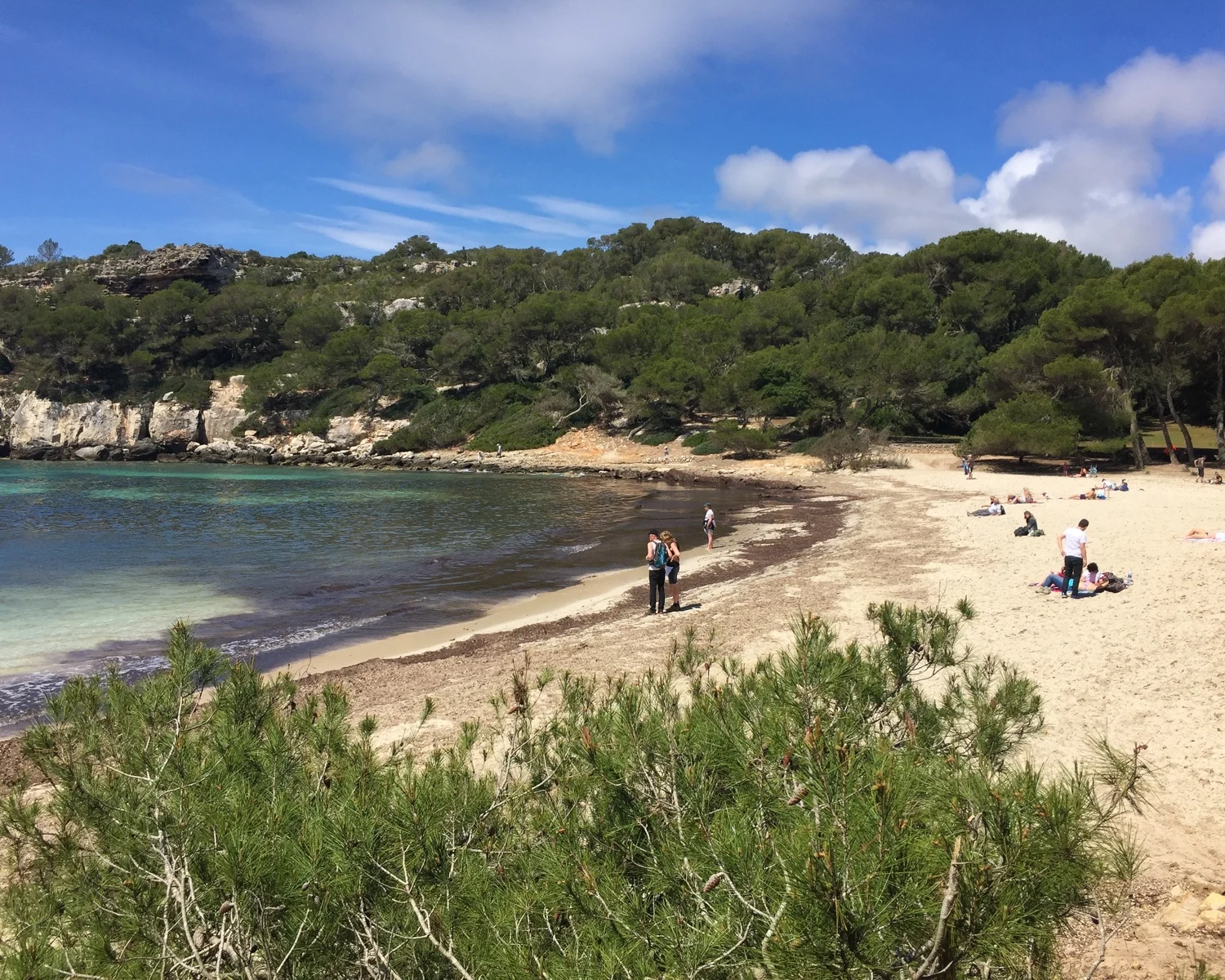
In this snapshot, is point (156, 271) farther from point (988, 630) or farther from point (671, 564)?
point (988, 630)

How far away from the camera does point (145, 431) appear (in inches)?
2549

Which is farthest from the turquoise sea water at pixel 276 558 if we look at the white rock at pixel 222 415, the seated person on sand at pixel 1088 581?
the white rock at pixel 222 415

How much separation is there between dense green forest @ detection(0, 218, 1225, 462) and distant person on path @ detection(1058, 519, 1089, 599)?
23733 mm

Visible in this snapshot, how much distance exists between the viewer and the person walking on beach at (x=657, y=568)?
12172 millimetres

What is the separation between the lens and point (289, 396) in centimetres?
6506

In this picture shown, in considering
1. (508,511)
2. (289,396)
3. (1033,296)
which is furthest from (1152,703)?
(289,396)

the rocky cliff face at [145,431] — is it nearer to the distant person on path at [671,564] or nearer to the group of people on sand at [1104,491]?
the group of people on sand at [1104,491]

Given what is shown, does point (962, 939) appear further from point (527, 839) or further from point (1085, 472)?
point (1085, 472)

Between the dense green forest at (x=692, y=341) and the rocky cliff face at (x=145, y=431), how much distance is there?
5.16ft

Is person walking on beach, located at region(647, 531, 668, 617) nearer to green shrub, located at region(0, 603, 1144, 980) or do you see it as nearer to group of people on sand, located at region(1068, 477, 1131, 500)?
green shrub, located at region(0, 603, 1144, 980)

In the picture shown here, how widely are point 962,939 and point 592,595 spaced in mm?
13518

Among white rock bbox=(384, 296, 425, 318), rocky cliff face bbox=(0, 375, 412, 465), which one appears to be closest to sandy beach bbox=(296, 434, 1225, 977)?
rocky cliff face bbox=(0, 375, 412, 465)

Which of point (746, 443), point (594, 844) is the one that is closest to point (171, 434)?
point (746, 443)

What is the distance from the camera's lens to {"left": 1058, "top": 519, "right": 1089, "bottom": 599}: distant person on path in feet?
34.6
